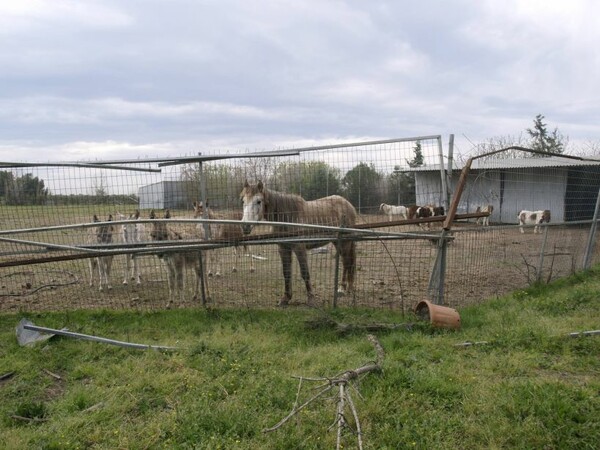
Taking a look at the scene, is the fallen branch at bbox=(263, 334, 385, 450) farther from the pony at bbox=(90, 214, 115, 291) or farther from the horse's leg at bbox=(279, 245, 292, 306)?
the pony at bbox=(90, 214, 115, 291)

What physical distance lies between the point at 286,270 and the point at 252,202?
1.21 m

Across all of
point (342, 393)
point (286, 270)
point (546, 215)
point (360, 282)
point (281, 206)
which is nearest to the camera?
point (342, 393)

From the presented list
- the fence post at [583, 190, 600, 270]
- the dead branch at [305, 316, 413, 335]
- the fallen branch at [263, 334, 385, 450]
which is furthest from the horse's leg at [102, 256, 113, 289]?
the fence post at [583, 190, 600, 270]

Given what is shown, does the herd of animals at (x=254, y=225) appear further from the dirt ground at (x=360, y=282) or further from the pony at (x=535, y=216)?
the pony at (x=535, y=216)

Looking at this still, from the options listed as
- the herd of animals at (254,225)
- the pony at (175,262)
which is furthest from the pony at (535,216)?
the pony at (175,262)

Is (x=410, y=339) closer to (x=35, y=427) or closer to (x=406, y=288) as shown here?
(x=406, y=288)

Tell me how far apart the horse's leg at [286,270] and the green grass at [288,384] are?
2.03ft

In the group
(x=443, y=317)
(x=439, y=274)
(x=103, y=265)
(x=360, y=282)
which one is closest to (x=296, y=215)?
(x=360, y=282)

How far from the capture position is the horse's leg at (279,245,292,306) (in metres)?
6.59

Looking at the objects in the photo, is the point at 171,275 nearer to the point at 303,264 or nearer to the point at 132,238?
the point at 303,264

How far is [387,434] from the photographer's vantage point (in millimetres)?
3248

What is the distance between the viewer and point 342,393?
3.21 metres

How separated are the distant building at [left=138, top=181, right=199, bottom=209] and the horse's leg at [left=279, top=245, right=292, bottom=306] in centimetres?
160

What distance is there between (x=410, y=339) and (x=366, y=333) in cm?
56
